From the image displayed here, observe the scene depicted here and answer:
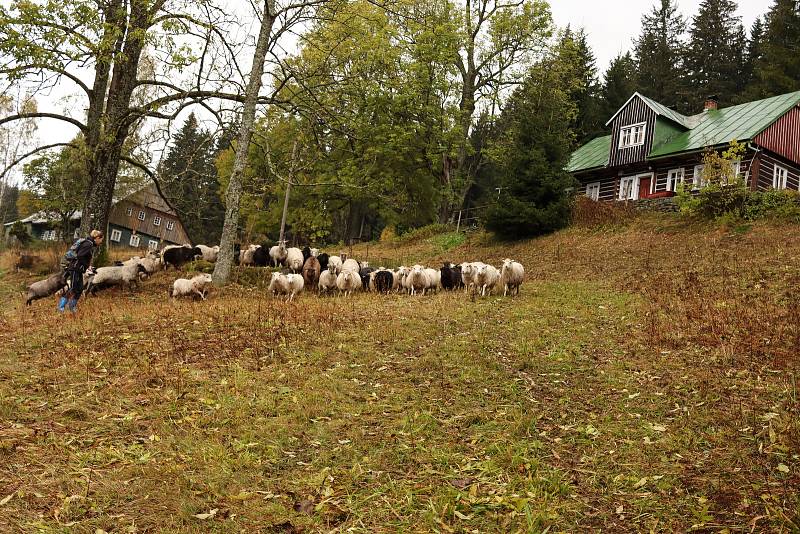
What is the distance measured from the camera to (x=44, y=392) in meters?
8.08

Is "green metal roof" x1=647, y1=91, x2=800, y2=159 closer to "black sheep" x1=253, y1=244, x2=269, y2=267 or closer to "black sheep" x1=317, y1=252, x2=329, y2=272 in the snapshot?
"black sheep" x1=317, y1=252, x2=329, y2=272

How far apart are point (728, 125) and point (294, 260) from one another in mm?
25057

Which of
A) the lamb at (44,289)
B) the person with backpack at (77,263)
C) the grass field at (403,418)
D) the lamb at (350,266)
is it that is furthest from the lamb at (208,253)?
the person with backpack at (77,263)

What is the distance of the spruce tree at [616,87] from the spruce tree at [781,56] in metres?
8.97

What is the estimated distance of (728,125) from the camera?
3166 cm

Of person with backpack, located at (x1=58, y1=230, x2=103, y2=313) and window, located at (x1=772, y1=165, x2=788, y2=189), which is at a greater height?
window, located at (x1=772, y1=165, x2=788, y2=189)

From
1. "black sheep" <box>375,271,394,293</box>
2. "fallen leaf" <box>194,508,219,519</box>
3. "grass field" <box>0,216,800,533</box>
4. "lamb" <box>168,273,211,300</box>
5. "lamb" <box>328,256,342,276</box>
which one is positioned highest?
"lamb" <box>328,256,342,276</box>

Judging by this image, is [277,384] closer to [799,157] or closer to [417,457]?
[417,457]

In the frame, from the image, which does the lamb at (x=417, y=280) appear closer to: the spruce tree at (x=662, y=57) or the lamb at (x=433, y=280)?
the lamb at (x=433, y=280)

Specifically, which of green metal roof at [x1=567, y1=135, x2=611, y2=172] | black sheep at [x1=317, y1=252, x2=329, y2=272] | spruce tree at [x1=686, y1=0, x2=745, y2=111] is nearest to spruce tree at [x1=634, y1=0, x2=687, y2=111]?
spruce tree at [x1=686, y1=0, x2=745, y2=111]

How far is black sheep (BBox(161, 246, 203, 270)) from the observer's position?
71.1 ft

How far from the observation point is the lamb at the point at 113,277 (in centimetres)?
1653

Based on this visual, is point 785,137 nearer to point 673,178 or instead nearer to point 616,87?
point 673,178

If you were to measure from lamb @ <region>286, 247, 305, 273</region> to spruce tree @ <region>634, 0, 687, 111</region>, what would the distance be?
38.9m
